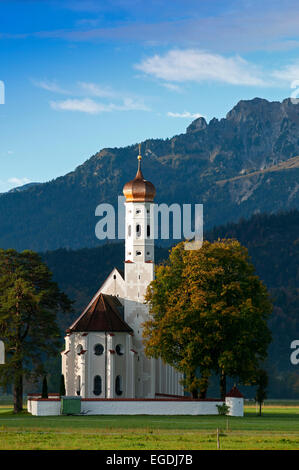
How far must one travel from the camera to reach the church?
105m

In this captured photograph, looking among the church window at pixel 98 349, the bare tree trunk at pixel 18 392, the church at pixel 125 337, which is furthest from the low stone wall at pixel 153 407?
the church window at pixel 98 349

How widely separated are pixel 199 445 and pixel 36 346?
4724 centimetres

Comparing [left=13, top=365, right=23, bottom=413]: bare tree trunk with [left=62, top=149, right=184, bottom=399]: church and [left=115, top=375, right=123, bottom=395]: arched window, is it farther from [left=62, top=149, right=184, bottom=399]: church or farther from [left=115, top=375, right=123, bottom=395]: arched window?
[left=115, top=375, right=123, bottom=395]: arched window

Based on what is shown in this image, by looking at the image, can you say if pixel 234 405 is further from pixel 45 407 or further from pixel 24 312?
pixel 24 312

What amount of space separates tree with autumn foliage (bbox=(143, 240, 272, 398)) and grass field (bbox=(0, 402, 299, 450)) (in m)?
14.3

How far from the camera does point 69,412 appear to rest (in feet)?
280

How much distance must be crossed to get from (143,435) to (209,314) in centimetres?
3346

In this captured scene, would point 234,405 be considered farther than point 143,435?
Yes

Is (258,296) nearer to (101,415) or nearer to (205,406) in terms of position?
(205,406)

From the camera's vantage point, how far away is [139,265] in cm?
10988

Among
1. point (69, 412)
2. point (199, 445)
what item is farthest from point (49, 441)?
point (69, 412)

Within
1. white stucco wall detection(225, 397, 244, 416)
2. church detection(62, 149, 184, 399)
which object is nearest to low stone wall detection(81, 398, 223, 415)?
white stucco wall detection(225, 397, 244, 416)

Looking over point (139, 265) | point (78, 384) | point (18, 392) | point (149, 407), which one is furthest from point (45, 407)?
point (139, 265)

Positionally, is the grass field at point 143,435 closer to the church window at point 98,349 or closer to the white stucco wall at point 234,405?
the white stucco wall at point 234,405
